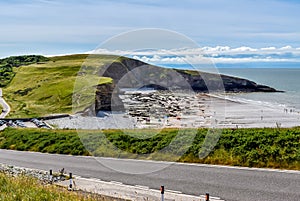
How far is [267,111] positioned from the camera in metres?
73.0

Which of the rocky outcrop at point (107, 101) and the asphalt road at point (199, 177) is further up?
the rocky outcrop at point (107, 101)

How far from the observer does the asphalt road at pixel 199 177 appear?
13695 mm

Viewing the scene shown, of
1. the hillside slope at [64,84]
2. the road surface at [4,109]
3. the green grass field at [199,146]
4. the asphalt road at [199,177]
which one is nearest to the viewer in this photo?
the asphalt road at [199,177]

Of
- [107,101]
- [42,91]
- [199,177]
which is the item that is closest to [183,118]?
[107,101]

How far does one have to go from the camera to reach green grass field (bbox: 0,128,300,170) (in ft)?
59.1

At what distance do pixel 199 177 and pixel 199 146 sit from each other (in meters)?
4.23

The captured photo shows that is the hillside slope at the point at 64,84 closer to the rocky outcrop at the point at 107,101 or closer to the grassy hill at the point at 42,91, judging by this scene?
the grassy hill at the point at 42,91

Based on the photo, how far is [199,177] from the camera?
655 inches

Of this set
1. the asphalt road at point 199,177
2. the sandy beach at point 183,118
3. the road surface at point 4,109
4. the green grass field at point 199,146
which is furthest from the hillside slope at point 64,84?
the asphalt road at point 199,177

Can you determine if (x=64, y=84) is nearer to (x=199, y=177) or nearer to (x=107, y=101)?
(x=107, y=101)

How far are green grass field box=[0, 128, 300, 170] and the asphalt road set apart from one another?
858mm

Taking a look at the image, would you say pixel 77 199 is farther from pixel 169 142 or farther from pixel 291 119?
pixel 291 119

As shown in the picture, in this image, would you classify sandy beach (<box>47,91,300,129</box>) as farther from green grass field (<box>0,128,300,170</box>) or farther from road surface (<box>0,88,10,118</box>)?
green grass field (<box>0,128,300,170</box>)

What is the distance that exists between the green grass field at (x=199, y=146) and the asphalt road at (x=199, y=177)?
858mm
